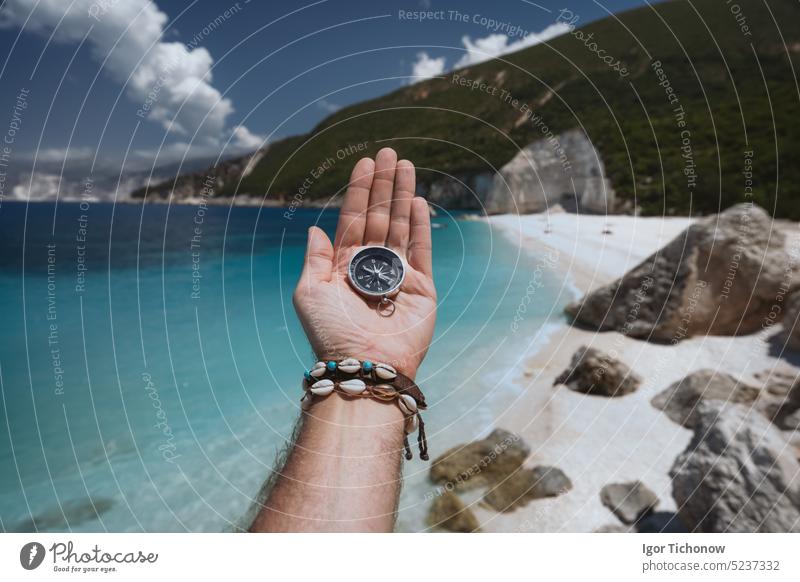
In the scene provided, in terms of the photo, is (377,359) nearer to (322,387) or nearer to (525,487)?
(322,387)

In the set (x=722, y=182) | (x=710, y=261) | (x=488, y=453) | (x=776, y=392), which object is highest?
(x=722, y=182)

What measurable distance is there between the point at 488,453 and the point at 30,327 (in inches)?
756

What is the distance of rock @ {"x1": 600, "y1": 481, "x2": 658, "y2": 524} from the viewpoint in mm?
3486

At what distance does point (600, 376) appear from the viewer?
5.79 m

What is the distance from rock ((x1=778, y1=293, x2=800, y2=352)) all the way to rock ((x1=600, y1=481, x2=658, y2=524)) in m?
3.28

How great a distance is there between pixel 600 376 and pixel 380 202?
4440 mm

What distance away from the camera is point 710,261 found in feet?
22.5

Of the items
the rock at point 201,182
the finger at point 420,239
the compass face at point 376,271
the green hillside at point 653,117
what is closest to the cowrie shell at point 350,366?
the compass face at point 376,271

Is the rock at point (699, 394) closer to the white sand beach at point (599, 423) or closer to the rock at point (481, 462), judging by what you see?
the white sand beach at point (599, 423)

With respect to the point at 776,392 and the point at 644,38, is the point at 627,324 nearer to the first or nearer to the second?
the point at 776,392

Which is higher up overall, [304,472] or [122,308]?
[122,308]

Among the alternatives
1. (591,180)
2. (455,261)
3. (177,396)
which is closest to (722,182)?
(591,180)

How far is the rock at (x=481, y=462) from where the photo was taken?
181 inches

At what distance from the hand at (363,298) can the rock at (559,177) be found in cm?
2790
